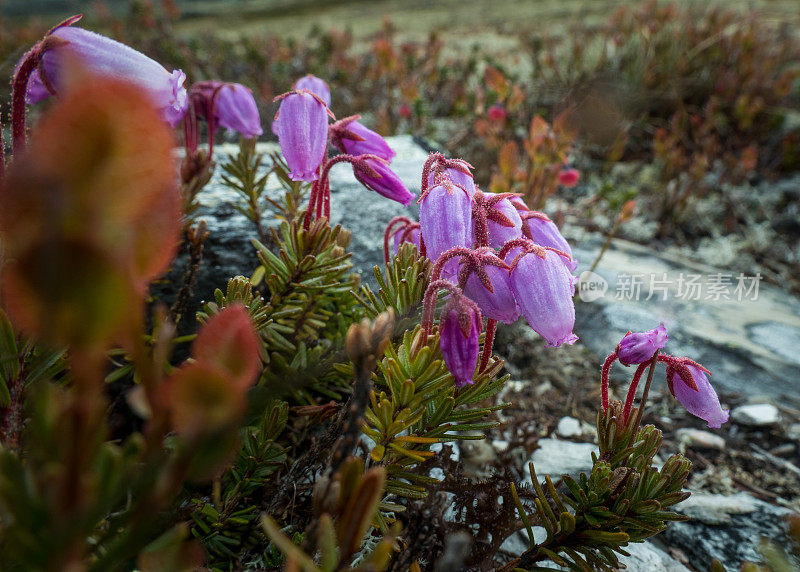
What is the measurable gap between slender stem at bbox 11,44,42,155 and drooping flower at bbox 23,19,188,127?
24 mm

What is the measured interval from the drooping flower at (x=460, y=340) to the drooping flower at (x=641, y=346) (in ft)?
1.39

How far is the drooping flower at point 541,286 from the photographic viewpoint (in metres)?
1.06

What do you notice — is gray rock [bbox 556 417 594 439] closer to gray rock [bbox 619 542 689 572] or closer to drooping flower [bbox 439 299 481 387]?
gray rock [bbox 619 542 689 572]

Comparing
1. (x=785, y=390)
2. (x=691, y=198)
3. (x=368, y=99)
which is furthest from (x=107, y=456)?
(x=368, y=99)

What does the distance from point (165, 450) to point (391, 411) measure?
446 millimetres

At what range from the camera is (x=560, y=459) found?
5.51 feet

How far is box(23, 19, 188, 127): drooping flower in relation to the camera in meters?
0.98

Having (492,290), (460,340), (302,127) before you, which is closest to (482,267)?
(492,290)

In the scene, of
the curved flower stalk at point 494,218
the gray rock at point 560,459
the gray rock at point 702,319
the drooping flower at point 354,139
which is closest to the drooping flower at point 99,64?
the drooping flower at point 354,139

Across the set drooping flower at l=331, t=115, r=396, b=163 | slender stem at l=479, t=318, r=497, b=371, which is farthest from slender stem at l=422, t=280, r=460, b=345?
drooping flower at l=331, t=115, r=396, b=163

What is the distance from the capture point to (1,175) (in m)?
0.94

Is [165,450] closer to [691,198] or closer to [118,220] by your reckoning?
[118,220]

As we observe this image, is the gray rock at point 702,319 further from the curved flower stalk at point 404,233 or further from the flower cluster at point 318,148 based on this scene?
the flower cluster at point 318,148

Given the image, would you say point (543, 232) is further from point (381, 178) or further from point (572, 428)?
point (572, 428)
